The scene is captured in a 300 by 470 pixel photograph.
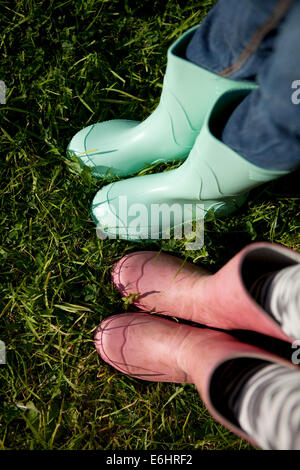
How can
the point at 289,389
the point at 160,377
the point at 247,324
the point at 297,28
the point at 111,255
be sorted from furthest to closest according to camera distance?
the point at 111,255, the point at 160,377, the point at 247,324, the point at 289,389, the point at 297,28

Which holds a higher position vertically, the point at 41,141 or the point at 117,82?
the point at 117,82

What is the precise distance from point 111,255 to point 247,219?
522 millimetres

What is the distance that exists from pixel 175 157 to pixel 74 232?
1.49 ft

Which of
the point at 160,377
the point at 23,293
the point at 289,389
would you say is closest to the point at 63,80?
the point at 23,293

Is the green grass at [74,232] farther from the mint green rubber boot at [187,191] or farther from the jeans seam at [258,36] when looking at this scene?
the jeans seam at [258,36]

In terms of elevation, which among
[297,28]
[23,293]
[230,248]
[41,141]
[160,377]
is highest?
[297,28]

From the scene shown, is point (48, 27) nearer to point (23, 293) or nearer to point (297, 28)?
point (23, 293)

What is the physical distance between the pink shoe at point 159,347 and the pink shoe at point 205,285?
0.17ft

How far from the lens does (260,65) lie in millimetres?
884

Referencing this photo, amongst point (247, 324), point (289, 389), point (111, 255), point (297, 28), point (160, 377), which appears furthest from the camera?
point (111, 255)

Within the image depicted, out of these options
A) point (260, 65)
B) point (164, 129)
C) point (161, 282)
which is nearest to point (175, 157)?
point (164, 129)

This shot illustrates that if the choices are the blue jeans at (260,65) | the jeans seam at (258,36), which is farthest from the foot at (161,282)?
the jeans seam at (258,36)

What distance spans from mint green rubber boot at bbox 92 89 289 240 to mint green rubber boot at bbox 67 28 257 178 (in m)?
0.08

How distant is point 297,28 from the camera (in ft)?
2.27
